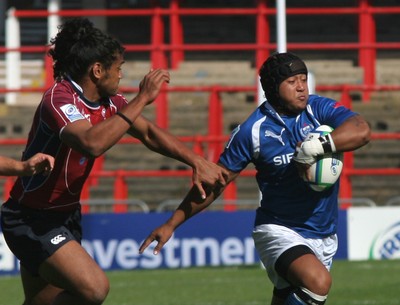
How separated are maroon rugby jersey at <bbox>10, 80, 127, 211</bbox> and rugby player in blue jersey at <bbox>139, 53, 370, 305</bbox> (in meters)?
0.59

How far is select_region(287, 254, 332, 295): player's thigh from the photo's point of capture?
7055mm

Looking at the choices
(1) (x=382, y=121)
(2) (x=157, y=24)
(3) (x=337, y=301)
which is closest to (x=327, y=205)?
(3) (x=337, y=301)

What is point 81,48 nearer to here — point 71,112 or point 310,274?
point 71,112

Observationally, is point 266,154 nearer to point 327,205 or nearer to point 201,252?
point 327,205

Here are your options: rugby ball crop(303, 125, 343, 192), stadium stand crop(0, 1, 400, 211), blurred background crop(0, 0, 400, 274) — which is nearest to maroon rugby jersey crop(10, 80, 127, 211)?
rugby ball crop(303, 125, 343, 192)

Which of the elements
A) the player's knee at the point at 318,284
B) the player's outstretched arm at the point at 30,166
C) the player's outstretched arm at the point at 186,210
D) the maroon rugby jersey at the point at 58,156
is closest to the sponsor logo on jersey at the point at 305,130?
the player's outstretched arm at the point at 186,210

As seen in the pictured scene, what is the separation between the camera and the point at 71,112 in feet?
22.9

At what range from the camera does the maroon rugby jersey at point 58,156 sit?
7133mm

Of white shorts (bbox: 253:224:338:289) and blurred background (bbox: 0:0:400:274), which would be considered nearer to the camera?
white shorts (bbox: 253:224:338:289)

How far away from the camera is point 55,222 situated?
7309 mm

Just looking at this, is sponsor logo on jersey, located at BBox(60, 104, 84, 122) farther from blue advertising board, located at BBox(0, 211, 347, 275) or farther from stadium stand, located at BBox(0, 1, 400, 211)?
stadium stand, located at BBox(0, 1, 400, 211)

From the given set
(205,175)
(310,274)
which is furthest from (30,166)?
(310,274)

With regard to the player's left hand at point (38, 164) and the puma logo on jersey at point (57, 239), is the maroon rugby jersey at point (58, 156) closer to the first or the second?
the puma logo on jersey at point (57, 239)

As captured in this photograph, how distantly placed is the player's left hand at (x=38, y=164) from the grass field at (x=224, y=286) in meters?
4.29
